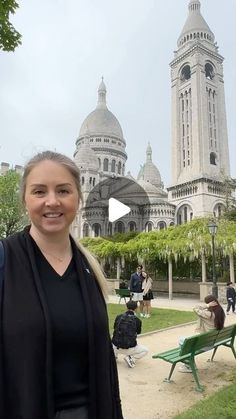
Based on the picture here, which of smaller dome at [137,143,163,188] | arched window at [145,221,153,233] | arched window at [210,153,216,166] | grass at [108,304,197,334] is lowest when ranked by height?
grass at [108,304,197,334]

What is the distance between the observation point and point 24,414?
4.83ft

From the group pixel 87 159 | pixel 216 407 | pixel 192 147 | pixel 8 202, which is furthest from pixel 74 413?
pixel 87 159

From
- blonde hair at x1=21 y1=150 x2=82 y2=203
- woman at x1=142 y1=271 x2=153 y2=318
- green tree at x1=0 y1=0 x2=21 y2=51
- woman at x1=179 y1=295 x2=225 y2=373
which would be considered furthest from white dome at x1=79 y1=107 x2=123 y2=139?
blonde hair at x1=21 y1=150 x2=82 y2=203

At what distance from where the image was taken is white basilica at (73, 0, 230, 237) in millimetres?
57656

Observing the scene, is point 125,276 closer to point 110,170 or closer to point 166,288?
point 166,288

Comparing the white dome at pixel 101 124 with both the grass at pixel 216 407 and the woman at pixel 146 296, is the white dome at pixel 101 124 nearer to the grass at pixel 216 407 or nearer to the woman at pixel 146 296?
the woman at pixel 146 296

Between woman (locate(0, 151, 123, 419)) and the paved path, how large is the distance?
12.3 ft

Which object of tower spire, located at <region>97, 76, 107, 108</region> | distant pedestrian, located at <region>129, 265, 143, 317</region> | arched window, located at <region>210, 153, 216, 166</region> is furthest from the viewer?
tower spire, located at <region>97, 76, 107, 108</region>

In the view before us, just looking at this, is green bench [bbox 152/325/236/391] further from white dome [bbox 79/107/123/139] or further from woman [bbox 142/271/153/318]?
white dome [bbox 79/107/123/139]

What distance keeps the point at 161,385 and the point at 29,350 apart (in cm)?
534

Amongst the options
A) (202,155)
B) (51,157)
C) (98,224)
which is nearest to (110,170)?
(98,224)

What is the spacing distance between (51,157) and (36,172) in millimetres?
126

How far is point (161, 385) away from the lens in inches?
242
